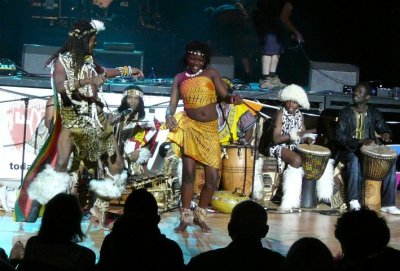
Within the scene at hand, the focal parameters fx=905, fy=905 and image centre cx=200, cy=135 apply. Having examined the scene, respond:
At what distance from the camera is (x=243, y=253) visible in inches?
200

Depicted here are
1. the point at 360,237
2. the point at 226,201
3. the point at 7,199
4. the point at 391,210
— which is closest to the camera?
the point at 360,237

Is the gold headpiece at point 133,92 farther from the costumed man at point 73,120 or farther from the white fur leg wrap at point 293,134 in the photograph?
the costumed man at point 73,120

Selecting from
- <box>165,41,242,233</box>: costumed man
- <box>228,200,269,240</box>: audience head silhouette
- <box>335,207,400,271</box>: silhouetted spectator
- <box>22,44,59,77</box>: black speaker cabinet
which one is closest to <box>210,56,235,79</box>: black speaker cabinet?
<box>22,44,59,77</box>: black speaker cabinet

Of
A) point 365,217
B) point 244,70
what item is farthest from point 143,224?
point 244,70

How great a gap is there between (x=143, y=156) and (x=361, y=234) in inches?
254

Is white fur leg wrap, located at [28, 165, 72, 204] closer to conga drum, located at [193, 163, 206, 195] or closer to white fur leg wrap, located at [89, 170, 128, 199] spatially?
white fur leg wrap, located at [89, 170, 128, 199]

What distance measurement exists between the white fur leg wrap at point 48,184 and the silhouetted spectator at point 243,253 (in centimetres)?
404

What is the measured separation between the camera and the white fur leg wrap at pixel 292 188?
11.4m

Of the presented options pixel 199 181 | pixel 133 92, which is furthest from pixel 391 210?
pixel 133 92

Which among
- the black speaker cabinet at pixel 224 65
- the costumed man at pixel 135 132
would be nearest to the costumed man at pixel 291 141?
the black speaker cabinet at pixel 224 65

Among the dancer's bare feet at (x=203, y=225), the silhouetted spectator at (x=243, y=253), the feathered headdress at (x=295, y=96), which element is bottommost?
the dancer's bare feet at (x=203, y=225)

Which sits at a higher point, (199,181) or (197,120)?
(197,120)

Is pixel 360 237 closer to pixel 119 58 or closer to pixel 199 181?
pixel 199 181

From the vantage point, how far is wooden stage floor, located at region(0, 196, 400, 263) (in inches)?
345
